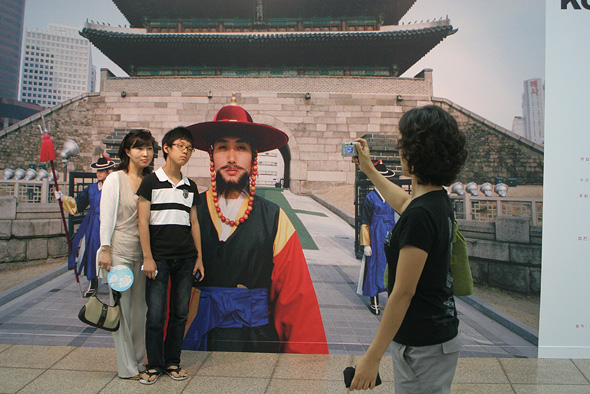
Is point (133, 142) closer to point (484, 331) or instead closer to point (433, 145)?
point (433, 145)

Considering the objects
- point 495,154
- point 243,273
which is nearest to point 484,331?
point 495,154

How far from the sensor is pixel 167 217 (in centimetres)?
291

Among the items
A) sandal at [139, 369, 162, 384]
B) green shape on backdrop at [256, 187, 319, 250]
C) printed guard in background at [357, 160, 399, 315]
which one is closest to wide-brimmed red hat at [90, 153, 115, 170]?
green shape on backdrop at [256, 187, 319, 250]

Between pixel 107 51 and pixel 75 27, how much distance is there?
420 millimetres

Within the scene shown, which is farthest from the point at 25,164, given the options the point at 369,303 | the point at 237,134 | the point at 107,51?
the point at 369,303

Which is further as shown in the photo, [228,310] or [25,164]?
[25,164]

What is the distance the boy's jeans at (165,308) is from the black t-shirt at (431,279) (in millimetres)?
1927

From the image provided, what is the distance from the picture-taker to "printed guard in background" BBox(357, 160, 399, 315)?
348 centimetres

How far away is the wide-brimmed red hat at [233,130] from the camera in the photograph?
3.46 metres

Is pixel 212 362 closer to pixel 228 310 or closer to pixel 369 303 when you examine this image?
pixel 228 310

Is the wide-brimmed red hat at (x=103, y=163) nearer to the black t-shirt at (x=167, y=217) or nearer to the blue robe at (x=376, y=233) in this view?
the black t-shirt at (x=167, y=217)

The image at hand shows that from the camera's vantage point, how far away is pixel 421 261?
4.37 ft

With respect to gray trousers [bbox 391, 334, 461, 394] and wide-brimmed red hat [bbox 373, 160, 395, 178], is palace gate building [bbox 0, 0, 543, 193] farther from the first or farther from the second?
gray trousers [bbox 391, 334, 461, 394]

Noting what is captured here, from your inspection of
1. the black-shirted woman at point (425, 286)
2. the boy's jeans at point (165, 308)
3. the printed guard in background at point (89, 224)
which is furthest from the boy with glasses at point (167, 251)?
the black-shirted woman at point (425, 286)
